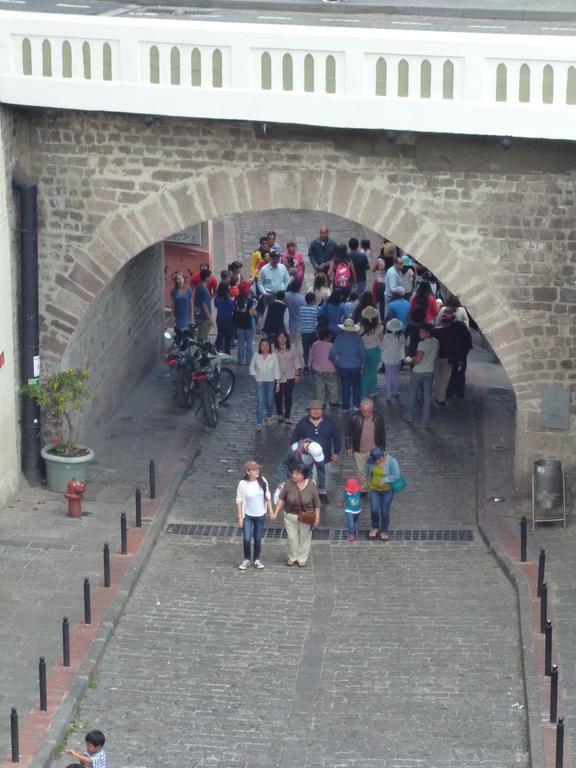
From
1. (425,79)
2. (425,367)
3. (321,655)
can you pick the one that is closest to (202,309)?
(425,367)

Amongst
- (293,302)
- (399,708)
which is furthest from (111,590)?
(293,302)

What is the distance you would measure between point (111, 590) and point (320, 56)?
5.76m

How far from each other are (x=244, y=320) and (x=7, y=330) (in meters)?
6.07

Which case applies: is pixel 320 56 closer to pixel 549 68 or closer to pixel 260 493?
pixel 549 68

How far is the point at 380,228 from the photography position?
18.2 meters

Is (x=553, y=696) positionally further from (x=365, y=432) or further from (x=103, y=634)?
(x=365, y=432)

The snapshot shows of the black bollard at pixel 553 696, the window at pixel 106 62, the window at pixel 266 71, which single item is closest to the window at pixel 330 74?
the window at pixel 266 71

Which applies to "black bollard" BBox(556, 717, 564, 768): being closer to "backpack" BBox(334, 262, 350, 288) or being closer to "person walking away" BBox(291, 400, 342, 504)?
"person walking away" BBox(291, 400, 342, 504)

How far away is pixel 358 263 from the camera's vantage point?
2680 centimetres

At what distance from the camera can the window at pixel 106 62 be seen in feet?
58.2

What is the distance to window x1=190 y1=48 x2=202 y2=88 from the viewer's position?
17.5 metres

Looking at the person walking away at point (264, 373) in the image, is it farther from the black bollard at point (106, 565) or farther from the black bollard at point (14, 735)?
the black bollard at point (14, 735)

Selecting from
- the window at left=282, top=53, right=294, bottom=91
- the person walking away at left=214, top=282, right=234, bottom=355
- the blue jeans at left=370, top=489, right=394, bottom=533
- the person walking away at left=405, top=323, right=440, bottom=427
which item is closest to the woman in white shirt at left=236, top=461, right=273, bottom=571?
the blue jeans at left=370, top=489, right=394, bottom=533

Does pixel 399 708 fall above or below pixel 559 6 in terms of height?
below
